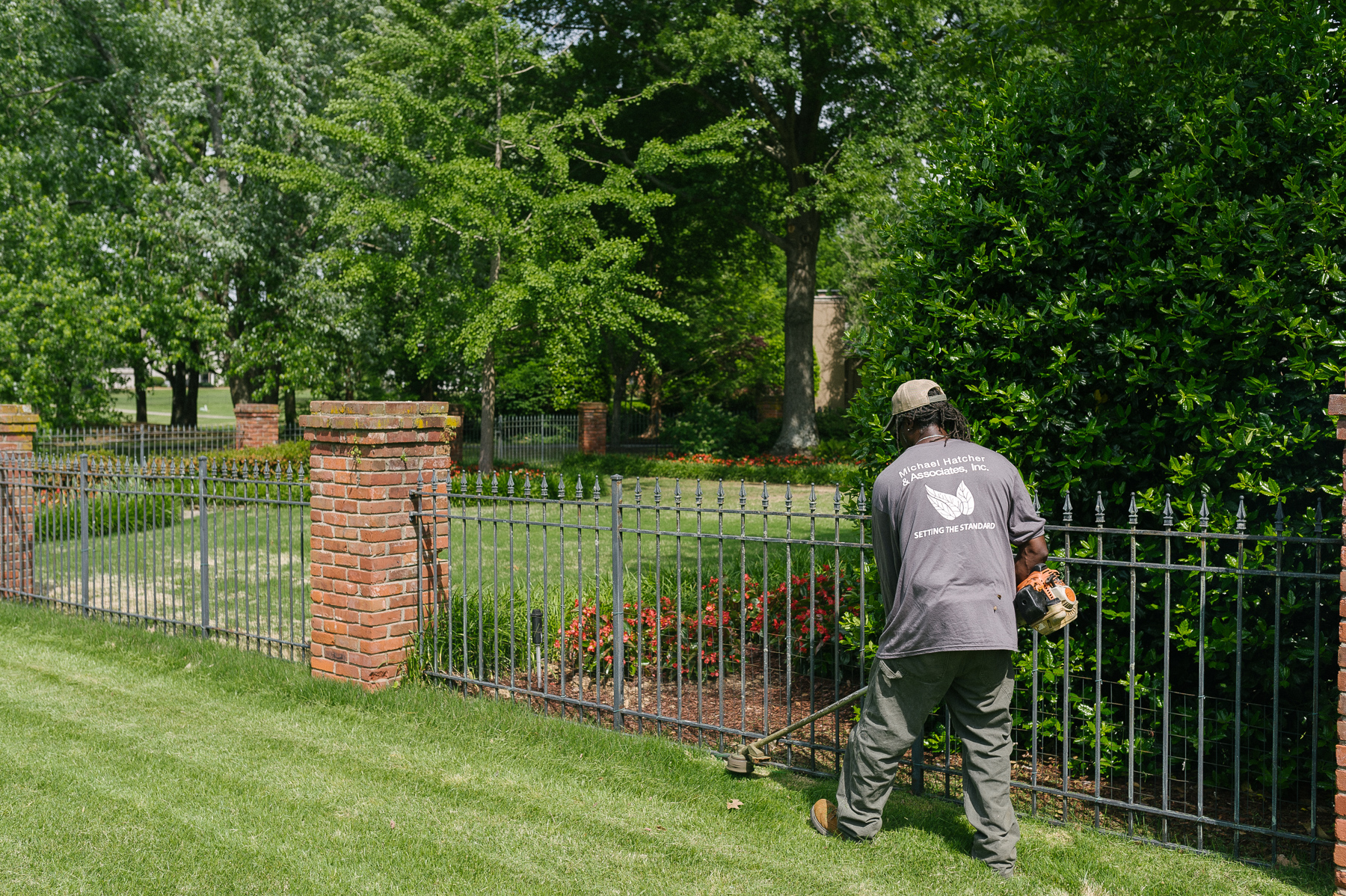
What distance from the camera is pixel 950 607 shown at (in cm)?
362

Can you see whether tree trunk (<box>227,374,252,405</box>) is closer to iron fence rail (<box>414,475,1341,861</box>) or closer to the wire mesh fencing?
the wire mesh fencing

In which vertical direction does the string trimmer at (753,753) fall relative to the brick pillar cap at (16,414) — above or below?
below

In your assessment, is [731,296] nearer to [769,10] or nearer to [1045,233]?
[769,10]

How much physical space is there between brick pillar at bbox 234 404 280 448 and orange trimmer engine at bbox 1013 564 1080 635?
65.7 ft

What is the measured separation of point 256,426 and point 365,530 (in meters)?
17.0

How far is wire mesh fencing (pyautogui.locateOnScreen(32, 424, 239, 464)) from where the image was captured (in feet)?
63.7

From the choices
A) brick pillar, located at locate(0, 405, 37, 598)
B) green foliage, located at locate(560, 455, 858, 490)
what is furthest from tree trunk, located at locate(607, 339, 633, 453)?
brick pillar, located at locate(0, 405, 37, 598)

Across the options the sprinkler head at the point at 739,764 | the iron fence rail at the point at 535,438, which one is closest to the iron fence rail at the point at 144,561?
the sprinkler head at the point at 739,764

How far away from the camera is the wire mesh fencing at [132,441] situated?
19.4 metres

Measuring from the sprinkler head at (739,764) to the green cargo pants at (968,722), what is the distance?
2.90ft

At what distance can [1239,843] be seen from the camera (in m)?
4.05

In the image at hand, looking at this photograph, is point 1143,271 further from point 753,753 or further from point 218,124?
point 218,124

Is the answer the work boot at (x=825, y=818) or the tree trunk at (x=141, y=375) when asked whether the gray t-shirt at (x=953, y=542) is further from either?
the tree trunk at (x=141, y=375)

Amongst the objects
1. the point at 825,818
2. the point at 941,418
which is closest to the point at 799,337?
the point at 941,418
